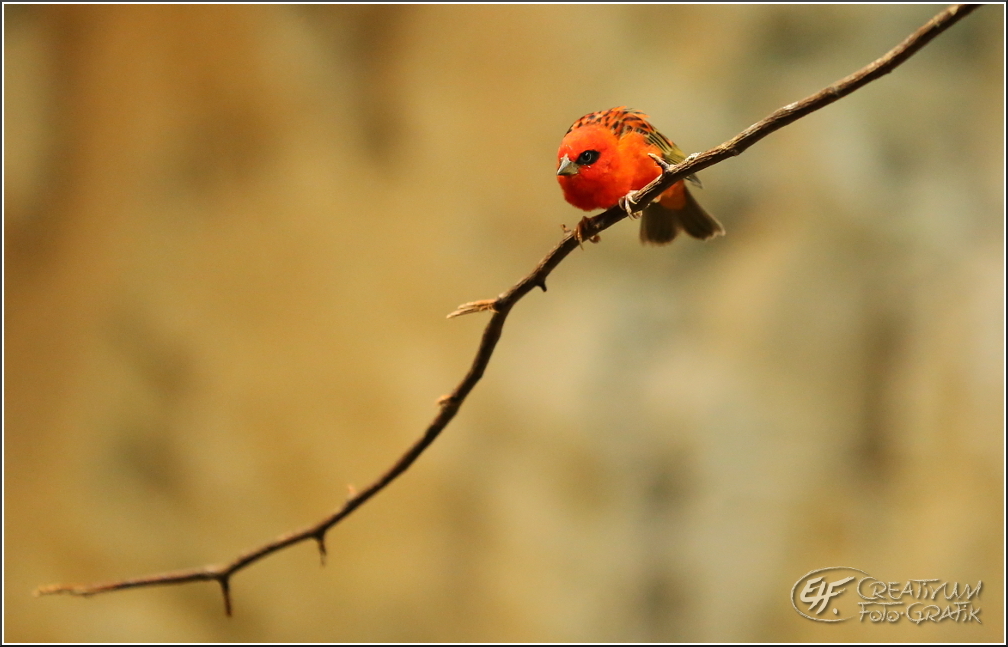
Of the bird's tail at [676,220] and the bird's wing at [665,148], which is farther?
the bird's tail at [676,220]

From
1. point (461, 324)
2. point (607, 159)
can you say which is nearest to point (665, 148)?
point (607, 159)

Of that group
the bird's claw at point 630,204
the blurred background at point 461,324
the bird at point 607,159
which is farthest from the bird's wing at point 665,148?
the blurred background at point 461,324

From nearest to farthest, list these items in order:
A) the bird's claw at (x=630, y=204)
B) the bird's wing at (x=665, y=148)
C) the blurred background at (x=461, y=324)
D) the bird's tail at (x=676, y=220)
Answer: the bird's claw at (x=630, y=204)
the bird's wing at (x=665, y=148)
the bird's tail at (x=676, y=220)
the blurred background at (x=461, y=324)

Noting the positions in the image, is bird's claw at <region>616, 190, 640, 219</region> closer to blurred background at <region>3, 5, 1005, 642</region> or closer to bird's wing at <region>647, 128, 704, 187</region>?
bird's wing at <region>647, 128, 704, 187</region>

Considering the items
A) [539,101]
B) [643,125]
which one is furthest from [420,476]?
[643,125]

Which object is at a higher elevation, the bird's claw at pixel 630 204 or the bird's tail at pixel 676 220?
the bird's tail at pixel 676 220

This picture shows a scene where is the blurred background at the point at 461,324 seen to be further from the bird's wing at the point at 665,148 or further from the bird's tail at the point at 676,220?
the bird's wing at the point at 665,148

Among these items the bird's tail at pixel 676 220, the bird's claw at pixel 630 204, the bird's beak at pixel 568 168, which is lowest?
the bird's claw at pixel 630 204
